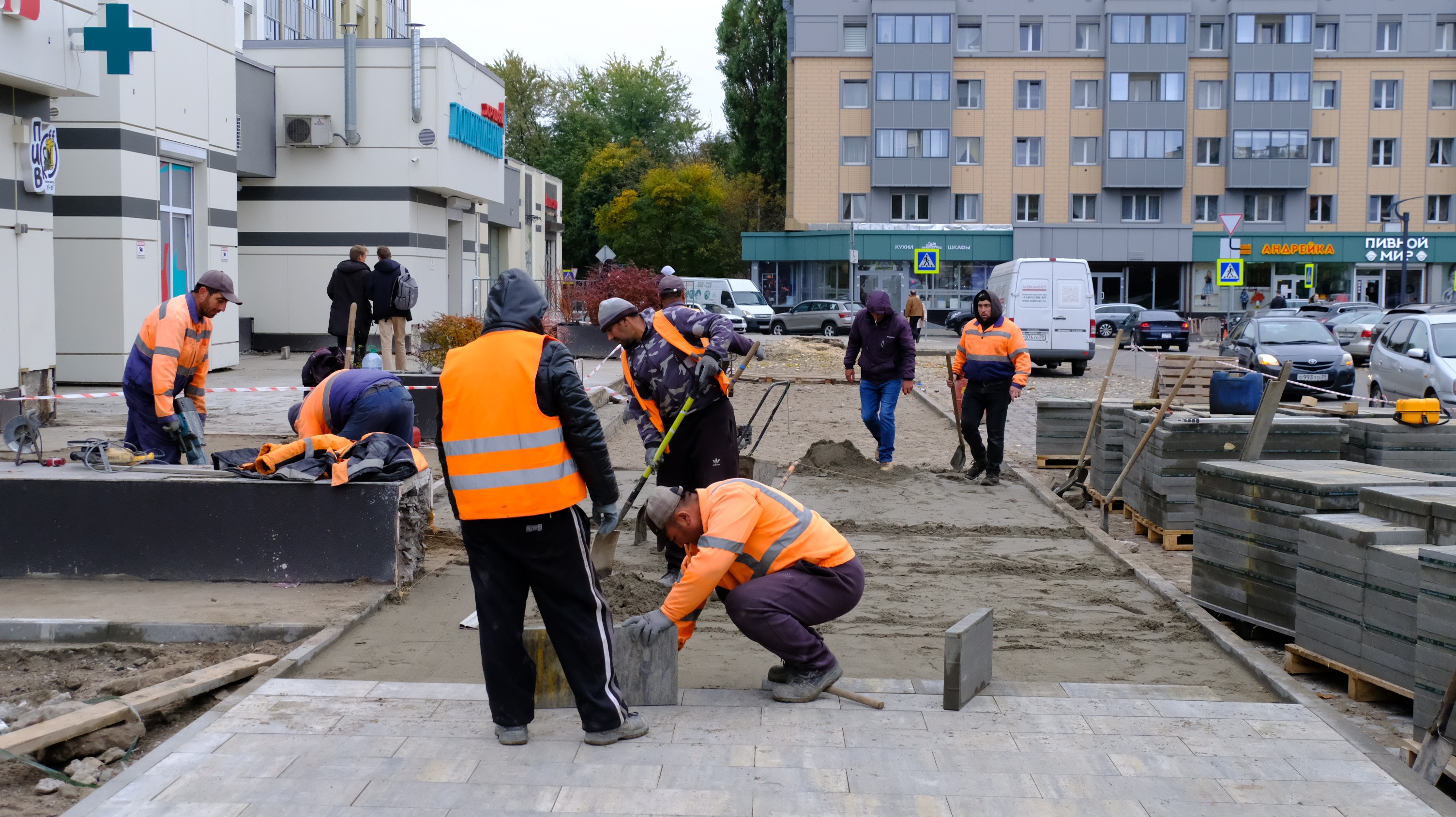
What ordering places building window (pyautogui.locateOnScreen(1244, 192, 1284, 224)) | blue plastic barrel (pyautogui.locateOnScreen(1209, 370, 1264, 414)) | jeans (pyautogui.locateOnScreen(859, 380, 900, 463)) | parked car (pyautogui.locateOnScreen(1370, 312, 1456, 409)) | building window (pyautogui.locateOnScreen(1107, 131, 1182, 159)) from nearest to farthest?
blue plastic barrel (pyautogui.locateOnScreen(1209, 370, 1264, 414)) → jeans (pyautogui.locateOnScreen(859, 380, 900, 463)) → parked car (pyautogui.locateOnScreen(1370, 312, 1456, 409)) → building window (pyautogui.locateOnScreen(1107, 131, 1182, 159)) → building window (pyautogui.locateOnScreen(1244, 192, 1284, 224))

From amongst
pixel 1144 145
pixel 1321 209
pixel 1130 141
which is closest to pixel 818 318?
pixel 1130 141

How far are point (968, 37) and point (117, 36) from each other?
146 ft

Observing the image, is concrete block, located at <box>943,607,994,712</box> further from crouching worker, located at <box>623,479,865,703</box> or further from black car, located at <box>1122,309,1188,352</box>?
black car, located at <box>1122,309,1188,352</box>

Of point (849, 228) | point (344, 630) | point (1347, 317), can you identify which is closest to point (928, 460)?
point (344, 630)

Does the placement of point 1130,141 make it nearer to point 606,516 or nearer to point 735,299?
point 735,299

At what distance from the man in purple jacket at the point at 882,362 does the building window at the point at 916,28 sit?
42911mm

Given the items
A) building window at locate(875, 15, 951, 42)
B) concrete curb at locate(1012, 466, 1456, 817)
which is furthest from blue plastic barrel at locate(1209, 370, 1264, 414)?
building window at locate(875, 15, 951, 42)

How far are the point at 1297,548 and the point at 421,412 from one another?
8822 millimetres

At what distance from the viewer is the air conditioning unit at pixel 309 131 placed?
78.4ft

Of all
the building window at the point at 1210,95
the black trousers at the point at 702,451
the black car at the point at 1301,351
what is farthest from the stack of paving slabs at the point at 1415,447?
the building window at the point at 1210,95

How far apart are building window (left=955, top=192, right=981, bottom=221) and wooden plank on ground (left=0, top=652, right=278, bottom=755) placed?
164ft

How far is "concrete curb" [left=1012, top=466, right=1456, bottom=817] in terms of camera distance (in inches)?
171

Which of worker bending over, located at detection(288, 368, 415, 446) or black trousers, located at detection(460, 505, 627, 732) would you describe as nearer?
black trousers, located at detection(460, 505, 627, 732)

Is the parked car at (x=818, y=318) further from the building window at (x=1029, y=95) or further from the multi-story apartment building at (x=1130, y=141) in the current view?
the building window at (x=1029, y=95)
